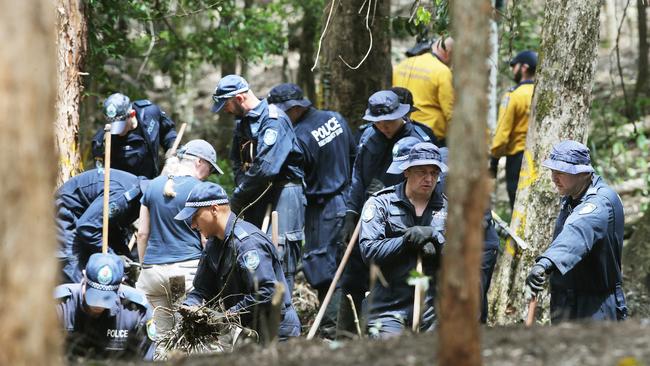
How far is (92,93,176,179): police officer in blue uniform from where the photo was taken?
8.83m

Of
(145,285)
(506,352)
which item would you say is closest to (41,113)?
(506,352)

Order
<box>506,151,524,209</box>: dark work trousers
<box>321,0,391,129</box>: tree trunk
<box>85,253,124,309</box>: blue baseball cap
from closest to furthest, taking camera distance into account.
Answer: <box>85,253,124,309</box>: blue baseball cap < <box>321,0,391,129</box>: tree trunk < <box>506,151,524,209</box>: dark work trousers

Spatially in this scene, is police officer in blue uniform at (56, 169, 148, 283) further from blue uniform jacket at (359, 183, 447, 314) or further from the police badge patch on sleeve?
blue uniform jacket at (359, 183, 447, 314)

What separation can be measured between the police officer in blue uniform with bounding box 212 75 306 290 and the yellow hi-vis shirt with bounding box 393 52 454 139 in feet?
6.10

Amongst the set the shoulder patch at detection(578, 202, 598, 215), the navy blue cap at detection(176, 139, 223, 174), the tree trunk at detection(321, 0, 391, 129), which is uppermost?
the tree trunk at detection(321, 0, 391, 129)

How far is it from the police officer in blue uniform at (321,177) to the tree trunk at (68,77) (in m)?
1.76

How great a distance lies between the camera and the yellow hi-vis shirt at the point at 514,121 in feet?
34.7

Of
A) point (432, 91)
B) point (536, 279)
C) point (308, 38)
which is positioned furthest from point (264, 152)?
point (308, 38)

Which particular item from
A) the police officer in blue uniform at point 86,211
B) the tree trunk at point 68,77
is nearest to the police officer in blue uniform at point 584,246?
the police officer in blue uniform at point 86,211

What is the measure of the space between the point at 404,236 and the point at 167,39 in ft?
30.0

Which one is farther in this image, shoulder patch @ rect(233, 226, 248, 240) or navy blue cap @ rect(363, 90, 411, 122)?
navy blue cap @ rect(363, 90, 411, 122)

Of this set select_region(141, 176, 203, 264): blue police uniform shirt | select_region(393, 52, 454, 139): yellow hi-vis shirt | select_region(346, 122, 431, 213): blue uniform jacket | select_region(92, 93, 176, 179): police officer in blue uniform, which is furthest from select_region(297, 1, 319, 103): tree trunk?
select_region(141, 176, 203, 264): blue police uniform shirt

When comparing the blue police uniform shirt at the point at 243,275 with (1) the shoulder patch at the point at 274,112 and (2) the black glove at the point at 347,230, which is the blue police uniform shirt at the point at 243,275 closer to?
(2) the black glove at the point at 347,230

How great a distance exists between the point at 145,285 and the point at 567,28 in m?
3.97
